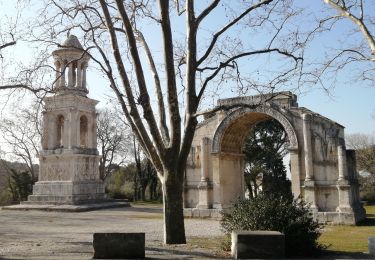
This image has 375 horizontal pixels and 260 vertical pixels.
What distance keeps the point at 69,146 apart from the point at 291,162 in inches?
690

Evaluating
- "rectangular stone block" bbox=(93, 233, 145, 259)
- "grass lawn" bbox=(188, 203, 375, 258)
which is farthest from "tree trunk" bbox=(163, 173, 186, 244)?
"rectangular stone block" bbox=(93, 233, 145, 259)

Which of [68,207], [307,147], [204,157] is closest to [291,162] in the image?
[307,147]

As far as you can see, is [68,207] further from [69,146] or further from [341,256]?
[341,256]

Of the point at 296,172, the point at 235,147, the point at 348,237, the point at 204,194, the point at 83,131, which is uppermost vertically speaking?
the point at 83,131

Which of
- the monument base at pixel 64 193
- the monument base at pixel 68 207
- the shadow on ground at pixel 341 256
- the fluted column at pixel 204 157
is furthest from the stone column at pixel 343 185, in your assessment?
Result: the monument base at pixel 64 193

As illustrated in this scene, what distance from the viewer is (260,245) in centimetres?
860

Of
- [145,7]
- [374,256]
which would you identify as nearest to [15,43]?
[145,7]

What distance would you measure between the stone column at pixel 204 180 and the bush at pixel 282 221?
12022 mm

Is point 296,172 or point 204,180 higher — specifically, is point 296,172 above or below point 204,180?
above

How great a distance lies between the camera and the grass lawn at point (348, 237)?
12.3 m

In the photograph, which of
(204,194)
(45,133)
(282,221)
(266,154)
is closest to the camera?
(282,221)

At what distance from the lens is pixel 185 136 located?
35.6 ft

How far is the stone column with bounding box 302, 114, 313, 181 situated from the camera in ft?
70.3

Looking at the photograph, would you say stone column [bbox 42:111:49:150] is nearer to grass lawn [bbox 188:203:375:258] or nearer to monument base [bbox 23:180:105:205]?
monument base [bbox 23:180:105:205]
